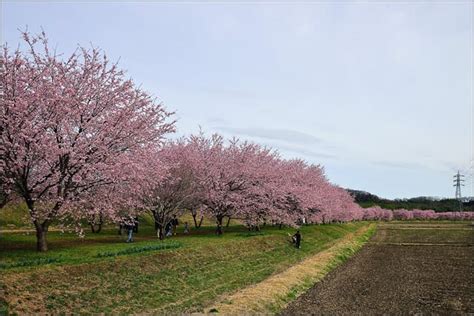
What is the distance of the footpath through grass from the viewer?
54.1ft

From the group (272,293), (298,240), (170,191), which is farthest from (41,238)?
(298,240)

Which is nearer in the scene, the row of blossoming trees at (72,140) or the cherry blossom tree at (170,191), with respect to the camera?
the row of blossoming trees at (72,140)

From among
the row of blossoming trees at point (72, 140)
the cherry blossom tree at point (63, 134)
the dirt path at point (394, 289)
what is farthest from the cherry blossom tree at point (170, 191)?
the dirt path at point (394, 289)

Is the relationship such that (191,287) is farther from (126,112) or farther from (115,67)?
(115,67)

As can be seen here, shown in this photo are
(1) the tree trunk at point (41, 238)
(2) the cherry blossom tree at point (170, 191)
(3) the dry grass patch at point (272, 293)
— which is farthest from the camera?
(2) the cherry blossom tree at point (170, 191)

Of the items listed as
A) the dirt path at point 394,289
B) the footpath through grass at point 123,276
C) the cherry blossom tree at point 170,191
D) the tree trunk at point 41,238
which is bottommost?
the dirt path at point 394,289

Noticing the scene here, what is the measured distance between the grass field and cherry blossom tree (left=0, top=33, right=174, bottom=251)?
3122mm

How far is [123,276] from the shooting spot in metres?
20.7

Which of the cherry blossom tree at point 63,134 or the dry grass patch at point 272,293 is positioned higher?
the cherry blossom tree at point 63,134

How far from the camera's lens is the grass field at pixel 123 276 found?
16.5 metres

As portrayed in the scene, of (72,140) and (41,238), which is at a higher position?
(72,140)

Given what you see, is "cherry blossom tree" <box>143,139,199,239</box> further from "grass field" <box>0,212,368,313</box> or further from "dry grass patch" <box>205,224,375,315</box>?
"dry grass patch" <box>205,224,375,315</box>

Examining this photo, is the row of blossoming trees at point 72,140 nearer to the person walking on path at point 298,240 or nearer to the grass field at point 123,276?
the grass field at point 123,276

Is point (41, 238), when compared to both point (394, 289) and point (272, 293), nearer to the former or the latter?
point (272, 293)
